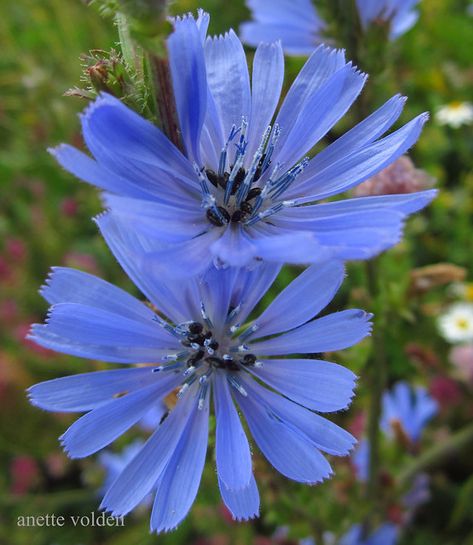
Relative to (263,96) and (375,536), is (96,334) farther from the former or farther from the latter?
(375,536)

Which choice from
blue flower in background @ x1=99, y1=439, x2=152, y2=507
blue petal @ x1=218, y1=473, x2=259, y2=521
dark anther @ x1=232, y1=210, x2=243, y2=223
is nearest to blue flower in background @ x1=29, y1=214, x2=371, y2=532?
blue petal @ x1=218, y1=473, x2=259, y2=521

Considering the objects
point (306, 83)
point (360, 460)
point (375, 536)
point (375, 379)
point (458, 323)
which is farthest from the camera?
point (458, 323)

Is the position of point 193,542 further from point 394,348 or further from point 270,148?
point 270,148

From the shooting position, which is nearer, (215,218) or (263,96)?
(215,218)

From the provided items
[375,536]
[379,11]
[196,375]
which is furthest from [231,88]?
[375,536]

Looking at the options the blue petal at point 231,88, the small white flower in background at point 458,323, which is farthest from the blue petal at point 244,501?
the small white flower in background at point 458,323

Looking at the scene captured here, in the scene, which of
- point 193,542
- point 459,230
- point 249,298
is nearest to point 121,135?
point 249,298
